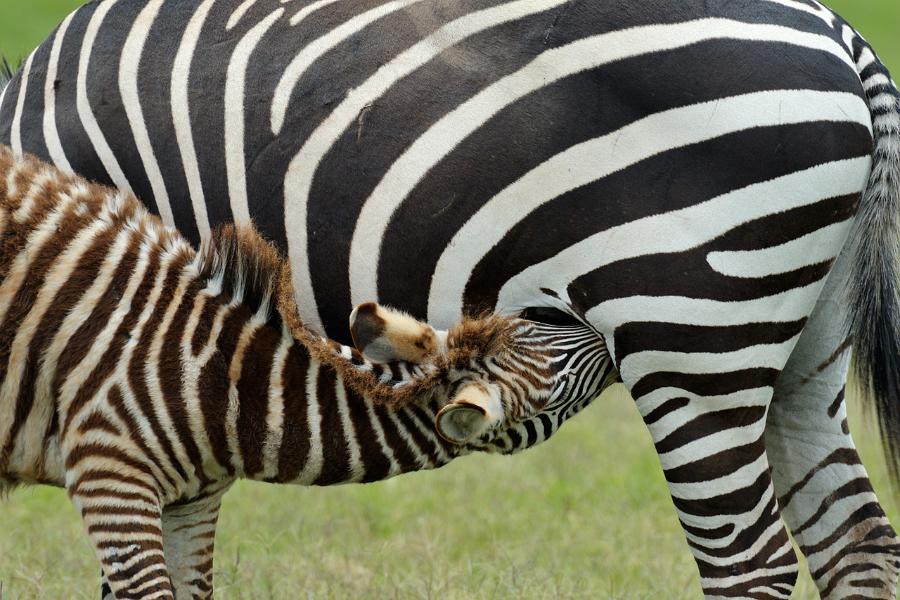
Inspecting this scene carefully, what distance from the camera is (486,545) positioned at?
7.96 metres

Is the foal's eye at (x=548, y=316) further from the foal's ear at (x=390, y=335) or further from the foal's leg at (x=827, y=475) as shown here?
the foal's leg at (x=827, y=475)

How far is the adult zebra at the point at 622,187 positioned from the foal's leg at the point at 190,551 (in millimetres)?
938

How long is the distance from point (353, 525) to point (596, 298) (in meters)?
4.54

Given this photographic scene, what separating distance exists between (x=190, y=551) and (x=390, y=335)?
55.0 inches

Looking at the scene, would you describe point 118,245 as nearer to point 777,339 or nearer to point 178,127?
point 178,127

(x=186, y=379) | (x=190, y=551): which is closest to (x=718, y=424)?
(x=186, y=379)

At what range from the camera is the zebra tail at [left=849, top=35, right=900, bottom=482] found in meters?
4.45

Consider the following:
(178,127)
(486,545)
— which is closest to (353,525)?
(486,545)

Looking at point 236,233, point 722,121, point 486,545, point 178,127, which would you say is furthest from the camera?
point 486,545

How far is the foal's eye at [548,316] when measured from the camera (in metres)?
4.55

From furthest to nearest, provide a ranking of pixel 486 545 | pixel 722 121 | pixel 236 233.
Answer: pixel 486 545 < pixel 236 233 < pixel 722 121

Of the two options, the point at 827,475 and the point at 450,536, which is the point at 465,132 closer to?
the point at 827,475

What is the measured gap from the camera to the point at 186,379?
14.4ft

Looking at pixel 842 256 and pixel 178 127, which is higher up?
pixel 178 127
